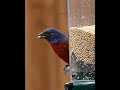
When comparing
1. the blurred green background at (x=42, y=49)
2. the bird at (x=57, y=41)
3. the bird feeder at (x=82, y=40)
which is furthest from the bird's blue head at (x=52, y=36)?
the blurred green background at (x=42, y=49)

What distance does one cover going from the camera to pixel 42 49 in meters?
2.42

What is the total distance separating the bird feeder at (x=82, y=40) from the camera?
1100 millimetres

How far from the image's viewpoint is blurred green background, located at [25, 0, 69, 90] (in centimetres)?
235

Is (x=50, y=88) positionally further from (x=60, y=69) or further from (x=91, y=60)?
(x=91, y=60)

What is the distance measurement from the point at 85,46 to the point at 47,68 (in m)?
1.30

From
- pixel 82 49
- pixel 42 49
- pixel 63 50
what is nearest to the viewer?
pixel 82 49

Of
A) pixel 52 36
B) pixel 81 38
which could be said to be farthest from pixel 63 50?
pixel 81 38

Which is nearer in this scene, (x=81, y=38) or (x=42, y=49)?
(x=81, y=38)

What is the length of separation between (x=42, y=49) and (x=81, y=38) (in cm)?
127

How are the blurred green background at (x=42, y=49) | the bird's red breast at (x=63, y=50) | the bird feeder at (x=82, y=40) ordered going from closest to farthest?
the bird feeder at (x=82, y=40), the bird's red breast at (x=63, y=50), the blurred green background at (x=42, y=49)

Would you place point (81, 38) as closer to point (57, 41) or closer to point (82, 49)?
point (82, 49)

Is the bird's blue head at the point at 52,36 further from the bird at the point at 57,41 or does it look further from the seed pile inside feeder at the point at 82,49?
the seed pile inside feeder at the point at 82,49

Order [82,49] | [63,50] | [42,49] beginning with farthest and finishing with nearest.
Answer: [42,49] < [63,50] < [82,49]
